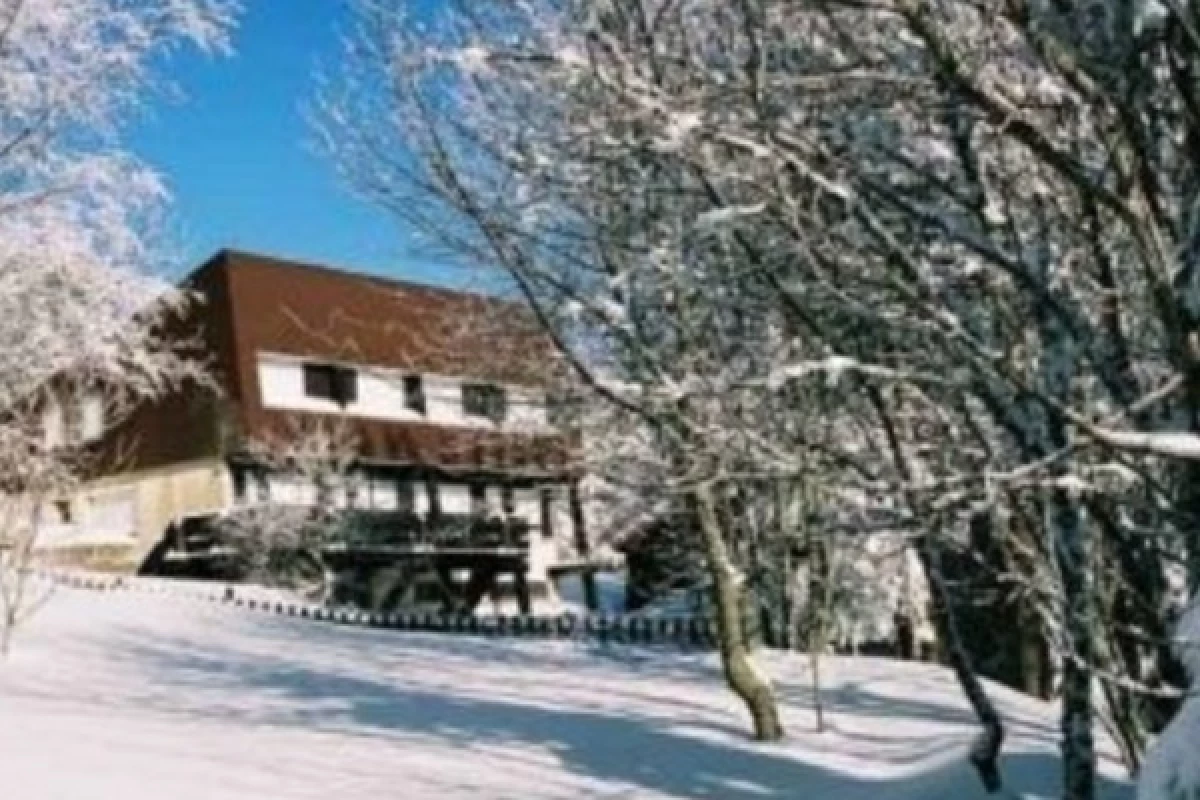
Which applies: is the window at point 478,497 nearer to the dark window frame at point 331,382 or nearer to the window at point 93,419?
the dark window frame at point 331,382

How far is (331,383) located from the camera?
173ft

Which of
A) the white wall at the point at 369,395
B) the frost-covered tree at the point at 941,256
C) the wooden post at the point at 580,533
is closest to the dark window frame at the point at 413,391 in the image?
the white wall at the point at 369,395

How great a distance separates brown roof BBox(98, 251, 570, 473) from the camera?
49062 mm

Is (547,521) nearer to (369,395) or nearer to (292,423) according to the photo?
(369,395)

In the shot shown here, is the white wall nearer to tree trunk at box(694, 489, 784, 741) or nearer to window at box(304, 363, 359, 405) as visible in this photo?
window at box(304, 363, 359, 405)

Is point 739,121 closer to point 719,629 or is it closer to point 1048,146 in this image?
point 1048,146

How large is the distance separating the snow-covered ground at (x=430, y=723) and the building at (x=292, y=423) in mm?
19139

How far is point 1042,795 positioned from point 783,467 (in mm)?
7047

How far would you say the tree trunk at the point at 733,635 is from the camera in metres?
18.8

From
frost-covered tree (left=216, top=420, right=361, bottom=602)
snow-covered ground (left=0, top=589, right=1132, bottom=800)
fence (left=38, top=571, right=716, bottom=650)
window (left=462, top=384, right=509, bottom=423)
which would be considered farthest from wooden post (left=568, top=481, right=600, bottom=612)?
snow-covered ground (left=0, top=589, right=1132, bottom=800)

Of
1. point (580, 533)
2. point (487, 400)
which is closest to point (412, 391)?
point (580, 533)

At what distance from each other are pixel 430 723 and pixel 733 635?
9.86 ft

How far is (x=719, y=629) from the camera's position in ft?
64.3

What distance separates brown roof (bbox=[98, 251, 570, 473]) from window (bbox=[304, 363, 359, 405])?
0.40 metres
